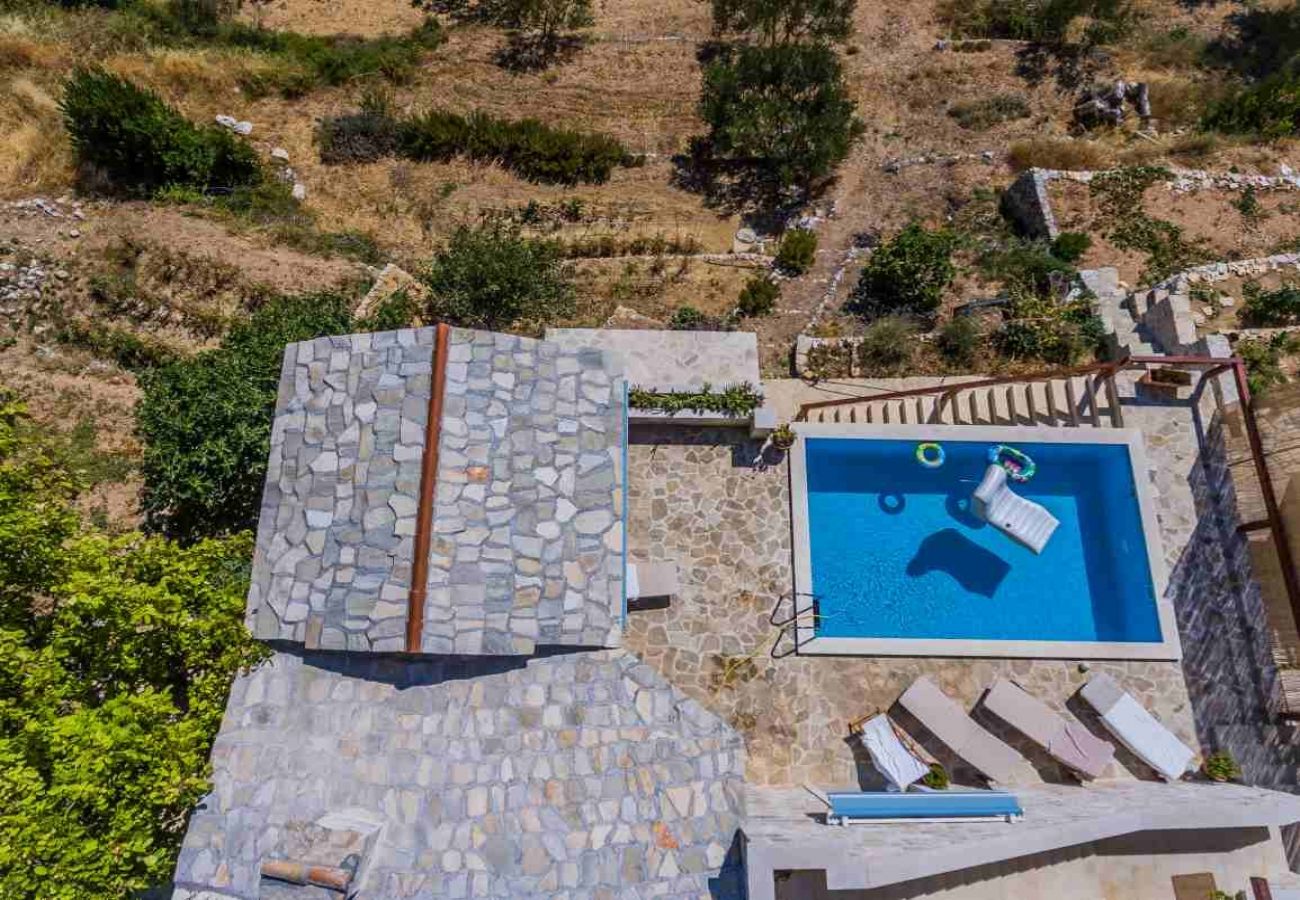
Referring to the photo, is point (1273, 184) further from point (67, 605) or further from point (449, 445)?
point (67, 605)

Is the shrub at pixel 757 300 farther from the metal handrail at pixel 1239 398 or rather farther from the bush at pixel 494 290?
the bush at pixel 494 290

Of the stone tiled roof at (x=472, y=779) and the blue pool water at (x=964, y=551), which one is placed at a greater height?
the blue pool water at (x=964, y=551)

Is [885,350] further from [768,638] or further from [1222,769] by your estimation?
[1222,769]

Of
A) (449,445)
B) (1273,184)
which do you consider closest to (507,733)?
(449,445)

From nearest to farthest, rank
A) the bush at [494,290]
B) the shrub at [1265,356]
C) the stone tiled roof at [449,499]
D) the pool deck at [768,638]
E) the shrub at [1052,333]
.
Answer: the stone tiled roof at [449,499]
the pool deck at [768,638]
the shrub at [1265,356]
the shrub at [1052,333]
the bush at [494,290]

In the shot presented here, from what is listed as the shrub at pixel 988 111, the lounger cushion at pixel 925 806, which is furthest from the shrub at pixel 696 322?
the shrub at pixel 988 111

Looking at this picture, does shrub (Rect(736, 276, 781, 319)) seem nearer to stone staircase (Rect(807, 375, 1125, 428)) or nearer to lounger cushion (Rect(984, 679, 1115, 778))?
stone staircase (Rect(807, 375, 1125, 428))

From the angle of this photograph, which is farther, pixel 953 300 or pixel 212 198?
pixel 212 198

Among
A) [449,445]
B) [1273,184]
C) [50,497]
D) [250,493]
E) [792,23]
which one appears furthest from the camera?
[792,23]
